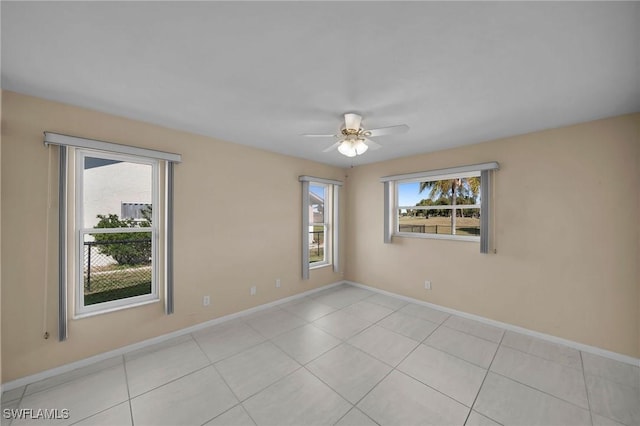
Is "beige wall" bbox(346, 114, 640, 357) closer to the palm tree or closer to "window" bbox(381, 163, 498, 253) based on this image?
"window" bbox(381, 163, 498, 253)

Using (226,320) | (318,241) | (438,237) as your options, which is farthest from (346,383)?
(318,241)

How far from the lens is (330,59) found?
59.5 inches

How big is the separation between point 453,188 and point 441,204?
29 cm

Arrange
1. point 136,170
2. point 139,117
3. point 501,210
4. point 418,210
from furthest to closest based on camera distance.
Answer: point 418,210
point 501,210
point 136,170
point 139,117

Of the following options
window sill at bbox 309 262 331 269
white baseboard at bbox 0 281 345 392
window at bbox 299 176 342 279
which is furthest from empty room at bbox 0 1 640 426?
window at bbox 299 176 342 279

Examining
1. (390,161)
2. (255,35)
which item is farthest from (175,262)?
(390,161)

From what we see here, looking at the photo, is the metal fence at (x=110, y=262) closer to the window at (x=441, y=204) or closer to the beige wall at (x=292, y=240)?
the beige wall at (x=292, y=240)

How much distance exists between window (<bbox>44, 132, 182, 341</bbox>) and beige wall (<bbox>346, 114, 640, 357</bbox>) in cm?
367

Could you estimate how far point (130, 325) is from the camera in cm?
242

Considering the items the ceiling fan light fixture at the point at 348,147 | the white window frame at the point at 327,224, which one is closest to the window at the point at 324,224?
the white window frame at the point at 327,224

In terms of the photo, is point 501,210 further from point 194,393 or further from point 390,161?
point 194,393

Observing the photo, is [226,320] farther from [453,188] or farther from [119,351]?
[453,188]

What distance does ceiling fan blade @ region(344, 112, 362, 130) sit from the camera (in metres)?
2.20

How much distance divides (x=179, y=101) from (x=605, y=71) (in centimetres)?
326
